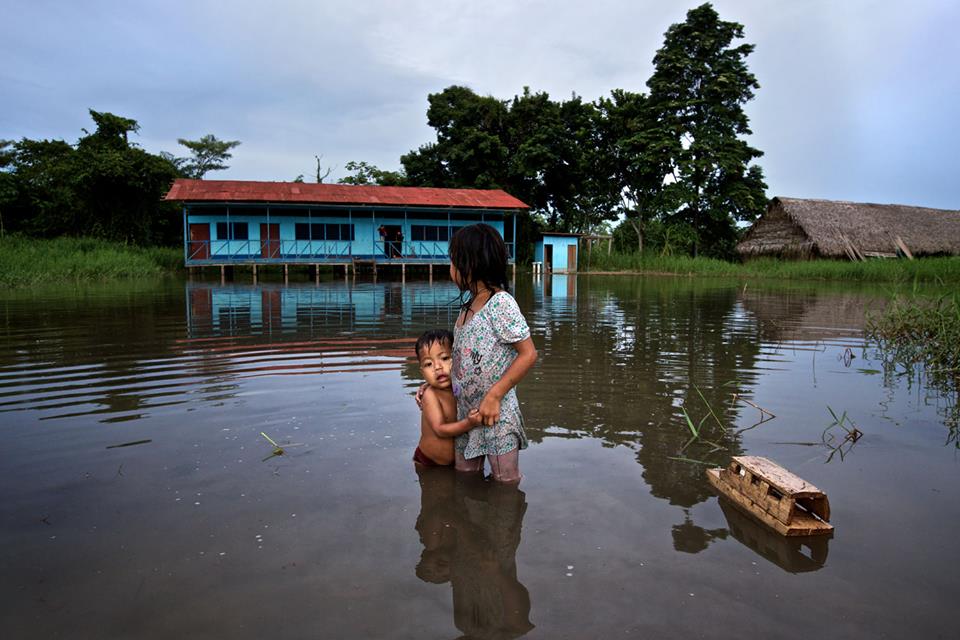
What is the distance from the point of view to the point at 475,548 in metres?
2.24

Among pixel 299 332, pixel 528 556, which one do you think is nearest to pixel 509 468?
pixel 528 556

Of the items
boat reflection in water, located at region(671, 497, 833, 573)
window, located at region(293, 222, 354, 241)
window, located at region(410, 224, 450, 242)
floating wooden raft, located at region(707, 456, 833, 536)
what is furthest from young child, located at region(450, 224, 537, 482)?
window, located at region(410, 224, 450, 242)

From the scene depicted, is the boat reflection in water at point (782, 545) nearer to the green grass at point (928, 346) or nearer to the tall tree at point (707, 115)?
the green grass at point (928, 346)

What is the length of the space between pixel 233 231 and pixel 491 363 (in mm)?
22038

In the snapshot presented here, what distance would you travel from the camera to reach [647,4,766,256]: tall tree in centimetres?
2645

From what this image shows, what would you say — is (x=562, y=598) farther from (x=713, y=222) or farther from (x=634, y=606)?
(x=713, y=222)

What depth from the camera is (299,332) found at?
7.66 metres

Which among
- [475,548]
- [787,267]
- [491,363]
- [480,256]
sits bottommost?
[475,548]

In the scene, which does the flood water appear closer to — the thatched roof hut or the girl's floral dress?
the girl's floral dress

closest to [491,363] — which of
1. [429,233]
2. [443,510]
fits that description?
[443,510]

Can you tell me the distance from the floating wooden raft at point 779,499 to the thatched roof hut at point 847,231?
2501 centimetres

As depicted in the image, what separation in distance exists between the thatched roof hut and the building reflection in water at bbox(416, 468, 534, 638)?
83.6ft

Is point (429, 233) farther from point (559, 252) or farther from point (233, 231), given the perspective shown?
point (233, 231)

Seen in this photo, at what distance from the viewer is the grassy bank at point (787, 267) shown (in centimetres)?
1869
